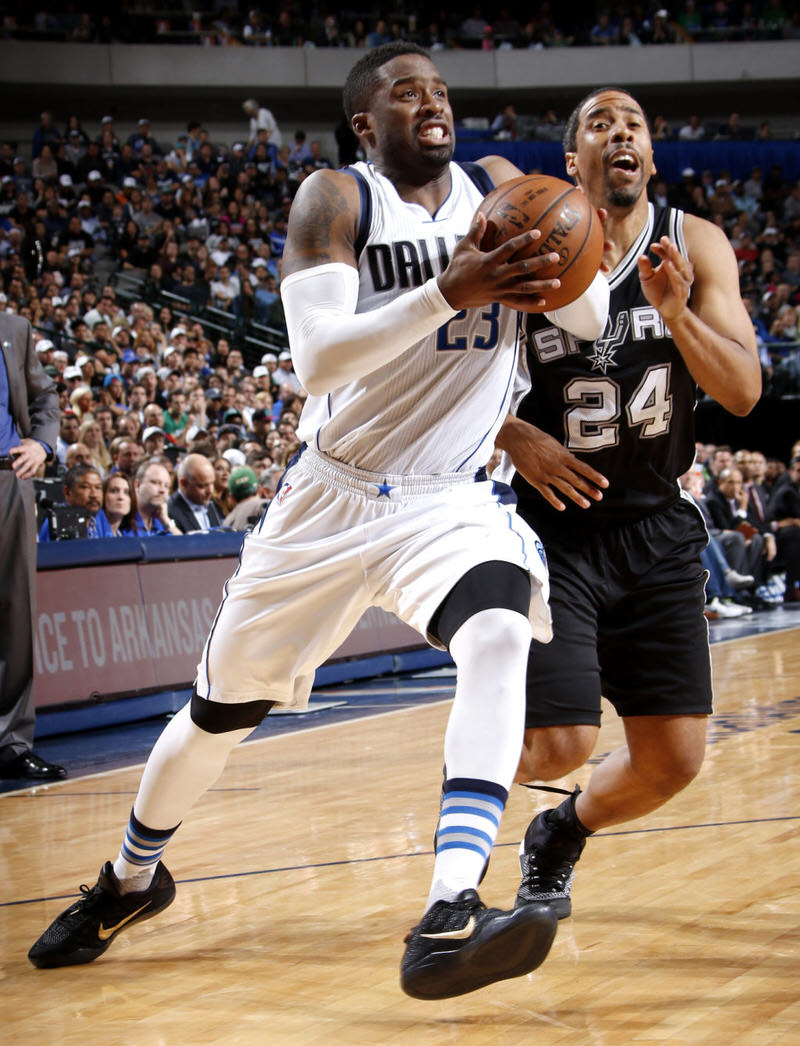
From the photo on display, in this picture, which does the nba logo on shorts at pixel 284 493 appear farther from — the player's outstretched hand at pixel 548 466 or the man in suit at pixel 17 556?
the man in suit at pixel 17 556

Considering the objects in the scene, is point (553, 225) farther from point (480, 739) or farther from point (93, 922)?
point (93, 922)

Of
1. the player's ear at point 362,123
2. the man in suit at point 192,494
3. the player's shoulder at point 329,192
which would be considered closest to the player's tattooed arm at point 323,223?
the player's shoulder at point 329,192

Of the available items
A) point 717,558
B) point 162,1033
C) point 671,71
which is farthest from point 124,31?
point 162,1033

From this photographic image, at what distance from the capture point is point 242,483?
909cm

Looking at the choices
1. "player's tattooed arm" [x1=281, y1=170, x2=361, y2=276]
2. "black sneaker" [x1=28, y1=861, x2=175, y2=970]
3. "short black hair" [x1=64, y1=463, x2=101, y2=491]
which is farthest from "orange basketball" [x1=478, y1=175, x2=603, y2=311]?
"short black hair" [x1=64, y1=463, x2=101, y2=491]

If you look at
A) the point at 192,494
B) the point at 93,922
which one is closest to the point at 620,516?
the point at 93,922

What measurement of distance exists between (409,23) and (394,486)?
81.4 feet

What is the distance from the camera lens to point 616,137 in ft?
10.4

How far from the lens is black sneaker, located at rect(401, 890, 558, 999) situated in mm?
2102

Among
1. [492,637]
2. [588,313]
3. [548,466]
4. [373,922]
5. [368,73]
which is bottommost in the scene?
[373,922]

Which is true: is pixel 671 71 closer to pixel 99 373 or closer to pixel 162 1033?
pixel 99 373

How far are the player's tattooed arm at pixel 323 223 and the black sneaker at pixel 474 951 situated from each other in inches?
53.2

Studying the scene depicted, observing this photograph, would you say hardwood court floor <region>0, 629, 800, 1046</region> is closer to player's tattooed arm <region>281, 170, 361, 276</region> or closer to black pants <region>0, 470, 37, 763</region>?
black pants <region>0, 470, 37, 763</region>

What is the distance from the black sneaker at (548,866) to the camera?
3094mm
